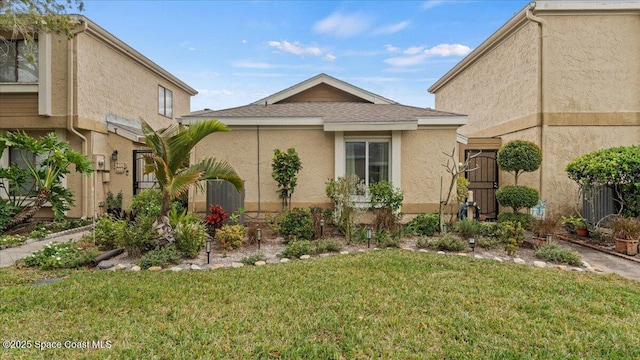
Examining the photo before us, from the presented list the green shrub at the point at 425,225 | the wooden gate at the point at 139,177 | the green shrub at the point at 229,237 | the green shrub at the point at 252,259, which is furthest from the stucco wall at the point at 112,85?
the green shrub at the point at 425,225

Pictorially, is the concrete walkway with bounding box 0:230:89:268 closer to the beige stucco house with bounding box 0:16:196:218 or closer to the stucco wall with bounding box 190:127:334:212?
the beige stucco house with bounding box 0:16:196:218

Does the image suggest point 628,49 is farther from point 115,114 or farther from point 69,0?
point 115,114

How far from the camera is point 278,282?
17.2ft

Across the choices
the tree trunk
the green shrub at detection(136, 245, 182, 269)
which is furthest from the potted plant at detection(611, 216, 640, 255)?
the tree trunk

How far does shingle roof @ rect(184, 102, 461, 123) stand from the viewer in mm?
9922

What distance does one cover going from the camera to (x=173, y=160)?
6.54m

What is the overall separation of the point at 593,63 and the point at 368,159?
9182mm

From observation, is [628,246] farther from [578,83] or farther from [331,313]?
[331,313]

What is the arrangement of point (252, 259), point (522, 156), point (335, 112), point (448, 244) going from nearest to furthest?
point (252, 259)
point (448, 244)
point (522, 156)
point (335, 112)

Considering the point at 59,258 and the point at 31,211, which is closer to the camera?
the point at 59,258

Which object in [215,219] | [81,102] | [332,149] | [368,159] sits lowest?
[215,219]

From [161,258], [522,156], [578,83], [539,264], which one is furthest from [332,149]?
[578,83]

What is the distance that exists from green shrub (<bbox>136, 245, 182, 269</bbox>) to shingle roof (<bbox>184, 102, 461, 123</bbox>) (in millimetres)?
5115

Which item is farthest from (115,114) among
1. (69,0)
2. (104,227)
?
(104,227)
